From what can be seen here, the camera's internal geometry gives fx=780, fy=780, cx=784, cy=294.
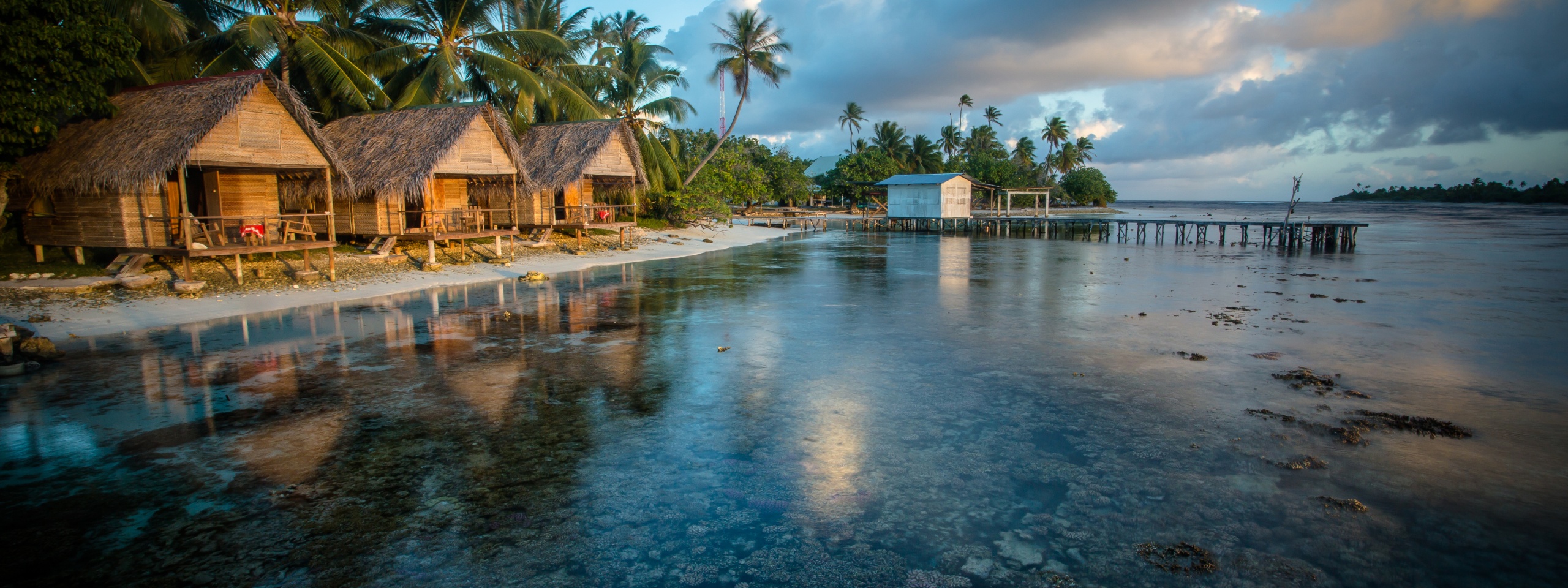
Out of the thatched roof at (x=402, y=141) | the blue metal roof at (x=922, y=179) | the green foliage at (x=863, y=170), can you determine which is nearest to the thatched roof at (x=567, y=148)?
the thatched roof at (x=402, y=141)

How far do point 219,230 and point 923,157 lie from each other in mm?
57766

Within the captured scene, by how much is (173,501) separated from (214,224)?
44.8ft

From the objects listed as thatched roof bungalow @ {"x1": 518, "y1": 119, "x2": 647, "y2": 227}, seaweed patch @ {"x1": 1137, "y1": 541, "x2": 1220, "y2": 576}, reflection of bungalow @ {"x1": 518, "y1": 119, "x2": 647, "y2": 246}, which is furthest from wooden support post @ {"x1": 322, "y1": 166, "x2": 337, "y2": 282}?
seaweed patch @ {"x1": 1137, "y1": 541, "x2": 1220, "y2": 576}

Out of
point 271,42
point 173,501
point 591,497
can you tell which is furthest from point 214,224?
point 591,497

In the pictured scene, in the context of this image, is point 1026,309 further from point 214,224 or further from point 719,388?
point 214,224

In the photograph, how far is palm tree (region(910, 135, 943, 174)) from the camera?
218ft

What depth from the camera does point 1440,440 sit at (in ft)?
20.7

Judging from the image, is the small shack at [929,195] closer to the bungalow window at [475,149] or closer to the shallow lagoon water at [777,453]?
the bungalow window at [475,149]

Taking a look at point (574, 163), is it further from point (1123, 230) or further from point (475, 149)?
point (1123, 230)

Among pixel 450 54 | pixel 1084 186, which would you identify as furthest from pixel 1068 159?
pixel 450 54

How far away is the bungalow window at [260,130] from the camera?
48.1 feet

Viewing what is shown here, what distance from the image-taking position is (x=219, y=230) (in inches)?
597

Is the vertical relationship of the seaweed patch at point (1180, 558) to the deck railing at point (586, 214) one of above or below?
below

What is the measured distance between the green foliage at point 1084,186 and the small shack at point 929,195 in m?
39.3
